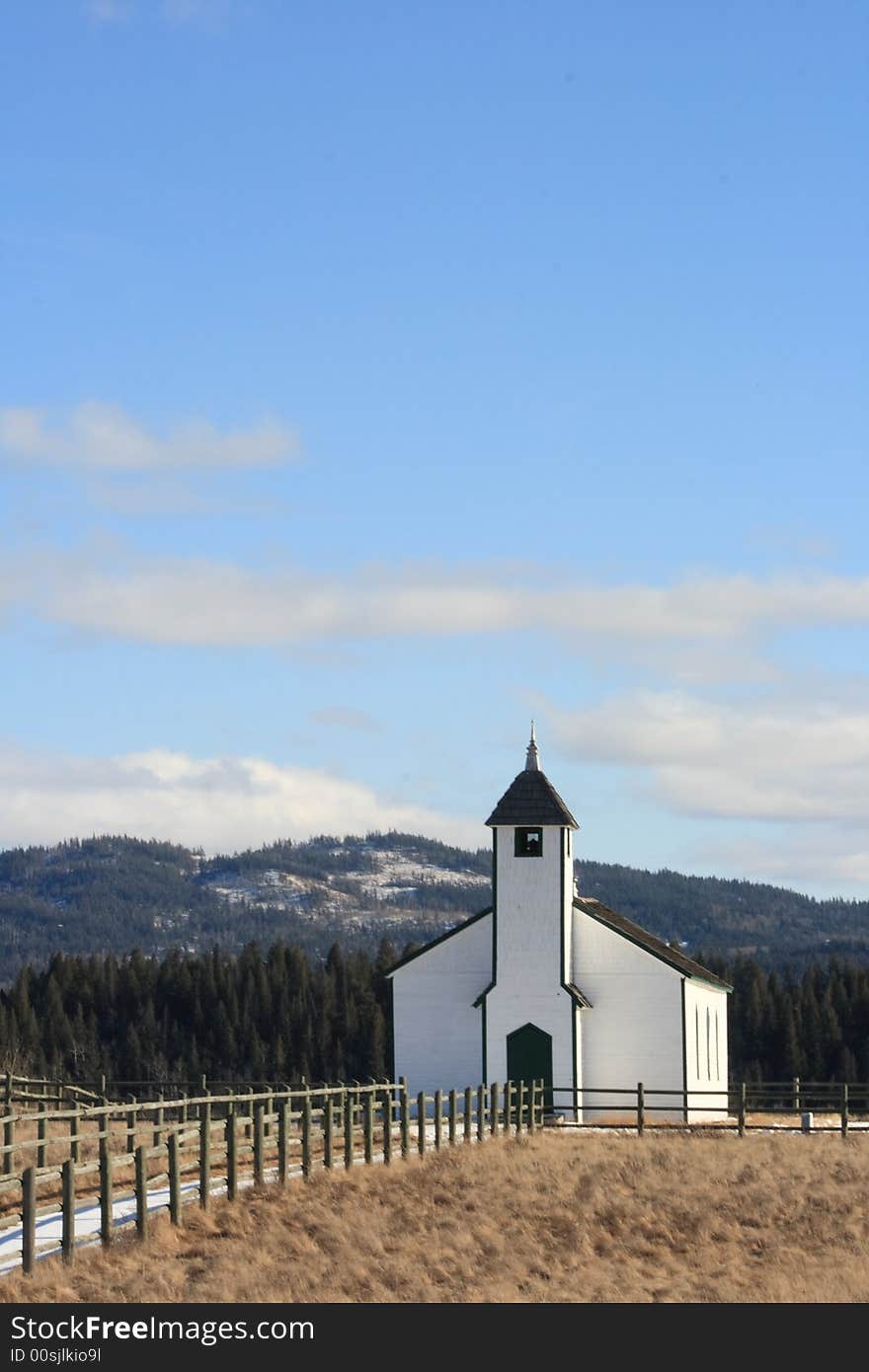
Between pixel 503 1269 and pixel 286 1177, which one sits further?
pixel 286 1177

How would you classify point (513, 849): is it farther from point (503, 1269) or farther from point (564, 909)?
point (503, 1269)

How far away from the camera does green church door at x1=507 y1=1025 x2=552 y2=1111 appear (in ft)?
192

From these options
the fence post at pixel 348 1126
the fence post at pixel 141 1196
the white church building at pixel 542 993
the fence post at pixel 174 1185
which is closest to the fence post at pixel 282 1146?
the fence post at pixel 348 1126

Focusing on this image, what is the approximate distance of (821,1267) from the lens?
1224 inches

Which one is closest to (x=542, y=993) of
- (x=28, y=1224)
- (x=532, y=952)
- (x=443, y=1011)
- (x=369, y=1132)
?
(x=532, y=952)

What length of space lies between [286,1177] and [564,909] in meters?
27.1

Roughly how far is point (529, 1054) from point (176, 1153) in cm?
3085

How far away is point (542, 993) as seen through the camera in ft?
195

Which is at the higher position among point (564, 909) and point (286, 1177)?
point (564, 909)

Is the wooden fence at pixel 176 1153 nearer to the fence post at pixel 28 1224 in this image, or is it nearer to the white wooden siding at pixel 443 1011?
the fence post at pixel 28 1224

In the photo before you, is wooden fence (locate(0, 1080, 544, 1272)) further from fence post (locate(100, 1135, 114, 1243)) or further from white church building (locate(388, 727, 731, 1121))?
white church building (locate(388, 727, 731, 1121))
